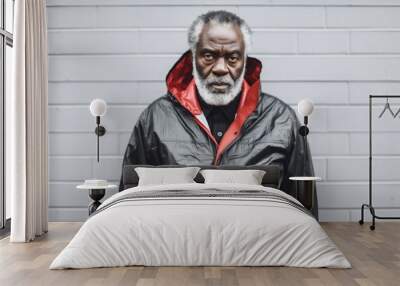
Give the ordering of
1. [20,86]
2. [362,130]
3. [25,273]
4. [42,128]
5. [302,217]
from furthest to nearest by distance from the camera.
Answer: [362,130] → [42,128] → [20,86] → [302,217] → [25,273]

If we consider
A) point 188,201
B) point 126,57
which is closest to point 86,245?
point 188,201

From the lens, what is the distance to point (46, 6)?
21.5ft

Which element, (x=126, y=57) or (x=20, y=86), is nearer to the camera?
(x=20, y=86)

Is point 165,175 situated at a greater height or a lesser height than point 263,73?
lesser

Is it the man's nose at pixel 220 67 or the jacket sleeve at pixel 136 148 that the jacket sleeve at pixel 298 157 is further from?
the jacket sleeve at pixel 136 148

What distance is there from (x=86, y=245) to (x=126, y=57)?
3.08 meters

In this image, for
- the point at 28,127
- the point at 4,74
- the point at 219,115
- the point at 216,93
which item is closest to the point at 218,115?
the point at 219,115

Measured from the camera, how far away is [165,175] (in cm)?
590

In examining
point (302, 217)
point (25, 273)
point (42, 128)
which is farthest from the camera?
point (42, 128)

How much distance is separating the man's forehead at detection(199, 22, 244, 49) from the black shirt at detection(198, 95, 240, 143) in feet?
2.09

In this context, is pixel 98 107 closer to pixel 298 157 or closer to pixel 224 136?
pixel 224 136

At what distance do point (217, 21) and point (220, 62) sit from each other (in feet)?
1.61

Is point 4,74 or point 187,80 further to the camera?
point 187,80

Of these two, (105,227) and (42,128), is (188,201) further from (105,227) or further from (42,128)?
(42,128)
